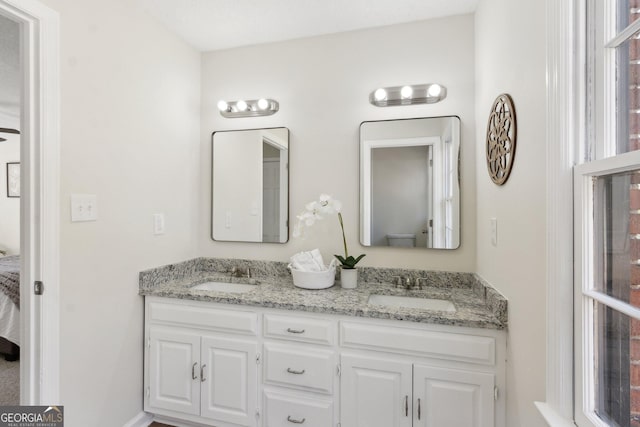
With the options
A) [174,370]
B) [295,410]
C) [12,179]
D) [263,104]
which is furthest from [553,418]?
[12,179]

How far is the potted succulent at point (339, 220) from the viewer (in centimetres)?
195

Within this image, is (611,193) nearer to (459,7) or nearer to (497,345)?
(497,345)

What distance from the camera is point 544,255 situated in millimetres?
1013

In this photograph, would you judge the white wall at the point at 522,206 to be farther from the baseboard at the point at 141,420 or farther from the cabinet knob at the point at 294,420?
the baseboard at the point at 141,420

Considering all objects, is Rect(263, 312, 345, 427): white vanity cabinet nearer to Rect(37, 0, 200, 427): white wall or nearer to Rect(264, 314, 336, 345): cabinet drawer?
Rect(264, 314, 336, 345): cabinet drawer

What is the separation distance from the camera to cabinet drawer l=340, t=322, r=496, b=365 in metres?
1.43


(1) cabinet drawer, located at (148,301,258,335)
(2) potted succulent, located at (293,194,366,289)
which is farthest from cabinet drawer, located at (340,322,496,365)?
(1) cabinet drawer, located at (148,301,258,335)

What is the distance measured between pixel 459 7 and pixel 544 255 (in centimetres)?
160

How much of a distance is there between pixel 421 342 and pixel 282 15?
199 cm

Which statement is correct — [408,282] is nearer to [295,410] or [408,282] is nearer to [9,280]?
[295,410]

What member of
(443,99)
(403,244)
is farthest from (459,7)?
(403,244)

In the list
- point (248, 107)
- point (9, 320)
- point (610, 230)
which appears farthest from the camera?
point (9, 320)

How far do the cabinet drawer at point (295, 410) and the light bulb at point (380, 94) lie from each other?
173 cm

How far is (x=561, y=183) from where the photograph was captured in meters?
0.94
